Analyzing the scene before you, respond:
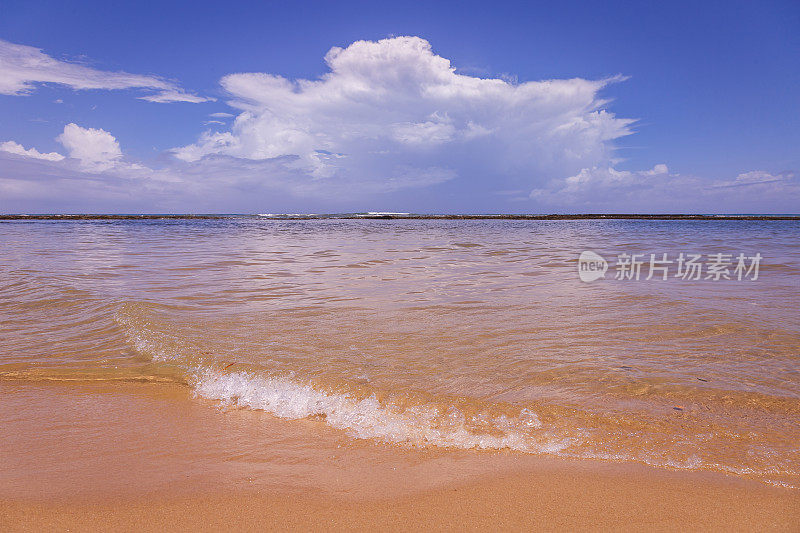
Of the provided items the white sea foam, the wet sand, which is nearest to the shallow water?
the white sea foam

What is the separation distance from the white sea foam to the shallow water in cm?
1

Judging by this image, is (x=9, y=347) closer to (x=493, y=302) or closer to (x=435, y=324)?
(x=435, y=324)

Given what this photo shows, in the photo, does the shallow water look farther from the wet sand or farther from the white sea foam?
the wet sand

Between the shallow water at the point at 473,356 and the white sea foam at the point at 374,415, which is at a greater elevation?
the shallow water at the point at 473,356

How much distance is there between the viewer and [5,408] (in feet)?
9.29

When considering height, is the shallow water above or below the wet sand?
above

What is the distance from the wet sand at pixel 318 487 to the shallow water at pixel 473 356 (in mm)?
158

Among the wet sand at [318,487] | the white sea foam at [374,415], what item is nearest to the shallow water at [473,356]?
the white sea foam at [374,415]

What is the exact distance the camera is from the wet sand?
178 cm

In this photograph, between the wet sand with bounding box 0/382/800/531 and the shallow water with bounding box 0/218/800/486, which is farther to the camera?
the shallow water with bounding box 0/218/800/486

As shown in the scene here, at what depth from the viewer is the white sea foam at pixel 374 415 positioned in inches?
93.8

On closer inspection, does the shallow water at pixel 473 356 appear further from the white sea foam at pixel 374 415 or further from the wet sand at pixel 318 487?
the wet sand at pixel 318 487

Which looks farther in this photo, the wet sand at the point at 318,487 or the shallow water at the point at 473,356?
the shallow water at the point at 473,356

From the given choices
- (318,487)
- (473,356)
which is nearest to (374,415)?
(318,487)
